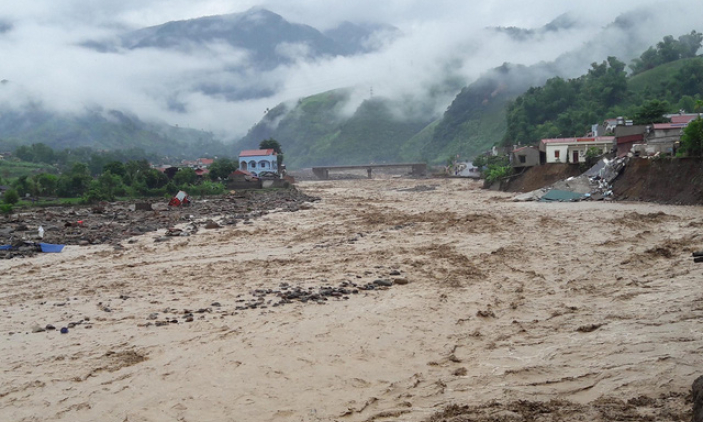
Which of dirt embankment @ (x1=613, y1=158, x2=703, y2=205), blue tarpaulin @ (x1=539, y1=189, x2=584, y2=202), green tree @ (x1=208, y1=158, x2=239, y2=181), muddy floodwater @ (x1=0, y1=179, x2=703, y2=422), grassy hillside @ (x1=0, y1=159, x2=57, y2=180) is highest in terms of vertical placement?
grassy hillside @ (x1=0, y1=159, x2=57, y2=180)

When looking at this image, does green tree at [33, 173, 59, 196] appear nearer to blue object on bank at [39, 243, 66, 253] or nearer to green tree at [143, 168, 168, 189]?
green tree at [143, 168, 168, 189]

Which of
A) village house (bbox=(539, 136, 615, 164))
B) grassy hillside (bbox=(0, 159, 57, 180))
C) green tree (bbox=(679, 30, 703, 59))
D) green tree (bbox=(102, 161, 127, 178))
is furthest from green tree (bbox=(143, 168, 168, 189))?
green tree (bbox=(679, 30, 703, 59))

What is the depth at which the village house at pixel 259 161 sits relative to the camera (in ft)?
301

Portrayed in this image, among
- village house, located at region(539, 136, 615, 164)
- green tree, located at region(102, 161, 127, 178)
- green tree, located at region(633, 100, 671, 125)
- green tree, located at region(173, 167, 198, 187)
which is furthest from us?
green tree, located at region(102, 161, 127, 178)

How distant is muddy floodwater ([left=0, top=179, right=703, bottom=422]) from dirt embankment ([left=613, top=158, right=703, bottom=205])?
11.6m

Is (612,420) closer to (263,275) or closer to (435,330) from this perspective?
(435,330)

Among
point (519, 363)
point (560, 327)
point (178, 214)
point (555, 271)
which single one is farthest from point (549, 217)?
point (178, 214)

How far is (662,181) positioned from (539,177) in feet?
Answer: 53.1

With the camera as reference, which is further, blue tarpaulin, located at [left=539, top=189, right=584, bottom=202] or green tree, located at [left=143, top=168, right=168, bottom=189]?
green tree, located at [left=143, top=168, right=168, bottom=189]

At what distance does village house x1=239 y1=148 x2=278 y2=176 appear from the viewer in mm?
91812

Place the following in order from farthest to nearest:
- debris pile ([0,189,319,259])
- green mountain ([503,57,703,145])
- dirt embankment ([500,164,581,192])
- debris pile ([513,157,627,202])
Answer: green mountain ([503,57,703,145]), dirt embankment ([500,164,581,192]), debris pile ([513,157,627,202]), debris pile ([0,189,319,259])

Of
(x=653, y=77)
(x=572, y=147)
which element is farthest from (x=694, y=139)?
(x=653, y=77)

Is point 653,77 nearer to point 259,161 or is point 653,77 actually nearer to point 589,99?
point 589,99

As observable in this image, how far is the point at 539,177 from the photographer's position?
44.5 m
